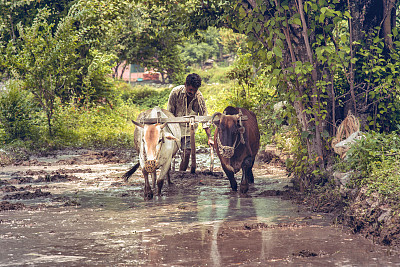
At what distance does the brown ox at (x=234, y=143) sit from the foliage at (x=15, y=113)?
1069 cm

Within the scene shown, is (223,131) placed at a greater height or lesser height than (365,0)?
lesser

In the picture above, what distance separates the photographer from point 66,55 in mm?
20469

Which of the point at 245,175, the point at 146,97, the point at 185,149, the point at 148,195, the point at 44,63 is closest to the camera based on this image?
the point at 148,195

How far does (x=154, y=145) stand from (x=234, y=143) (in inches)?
57.8

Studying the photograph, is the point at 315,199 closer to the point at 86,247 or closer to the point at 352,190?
the point at 352,190

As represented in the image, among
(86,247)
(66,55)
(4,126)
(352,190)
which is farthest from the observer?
(66,55)

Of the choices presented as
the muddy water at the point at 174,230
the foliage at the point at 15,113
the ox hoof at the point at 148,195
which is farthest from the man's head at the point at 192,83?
the foliage at the point at 15,113

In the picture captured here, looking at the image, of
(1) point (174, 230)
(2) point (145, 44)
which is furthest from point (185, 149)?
(2) point (145, 44)

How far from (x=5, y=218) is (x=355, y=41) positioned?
20.6ft

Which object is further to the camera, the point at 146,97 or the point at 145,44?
the point at 146,97

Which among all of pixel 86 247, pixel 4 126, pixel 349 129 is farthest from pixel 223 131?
pixel 4 126

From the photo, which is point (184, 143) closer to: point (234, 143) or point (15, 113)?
point (234, 143)

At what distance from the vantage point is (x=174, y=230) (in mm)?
7277

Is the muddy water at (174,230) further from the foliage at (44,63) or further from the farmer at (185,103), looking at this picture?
the foliage at (44,63)
